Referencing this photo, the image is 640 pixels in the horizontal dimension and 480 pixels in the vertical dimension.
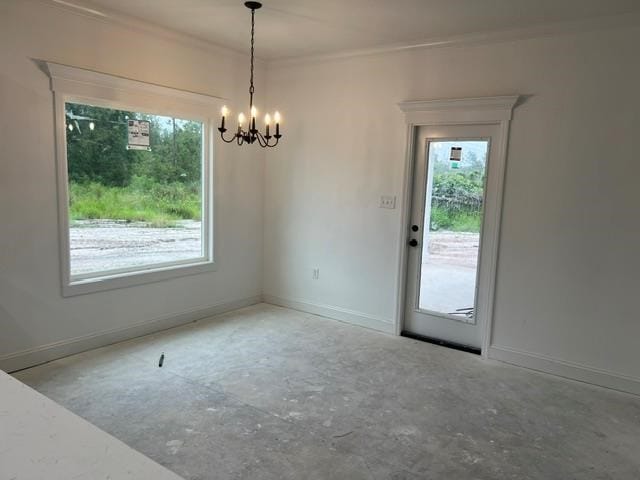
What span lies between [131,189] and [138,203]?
15 centimetres

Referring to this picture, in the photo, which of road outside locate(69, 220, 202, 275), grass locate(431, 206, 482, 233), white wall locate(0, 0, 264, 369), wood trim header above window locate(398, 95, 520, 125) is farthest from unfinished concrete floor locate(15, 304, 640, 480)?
wood trim header above window locate(398, 95, 520, 125)

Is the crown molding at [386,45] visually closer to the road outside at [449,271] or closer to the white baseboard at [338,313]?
the road outside at [449,271]

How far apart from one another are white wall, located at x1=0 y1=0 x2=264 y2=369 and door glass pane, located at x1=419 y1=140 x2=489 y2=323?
243cm

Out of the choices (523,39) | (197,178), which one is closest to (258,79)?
(197,178)

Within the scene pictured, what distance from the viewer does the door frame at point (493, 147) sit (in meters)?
3.85

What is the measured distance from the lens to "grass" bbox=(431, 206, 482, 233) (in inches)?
163

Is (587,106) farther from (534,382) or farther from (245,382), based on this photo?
(245,382)

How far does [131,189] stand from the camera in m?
4.19

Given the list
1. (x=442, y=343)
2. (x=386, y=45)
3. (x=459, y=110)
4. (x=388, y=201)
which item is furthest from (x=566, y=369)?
(x=386, y=45)

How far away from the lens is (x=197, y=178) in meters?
4.76

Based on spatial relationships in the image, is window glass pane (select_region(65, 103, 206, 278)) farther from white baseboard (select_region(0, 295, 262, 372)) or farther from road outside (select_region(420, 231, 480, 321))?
road outside (select_region(420, 231, 480, 321))

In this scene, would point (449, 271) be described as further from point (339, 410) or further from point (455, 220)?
point (339, 410)

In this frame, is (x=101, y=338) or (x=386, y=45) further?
(x=386, y=45)

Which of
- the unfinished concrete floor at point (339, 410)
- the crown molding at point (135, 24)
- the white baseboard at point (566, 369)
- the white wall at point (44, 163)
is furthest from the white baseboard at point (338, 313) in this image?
the crown molding at point (135, 24)
